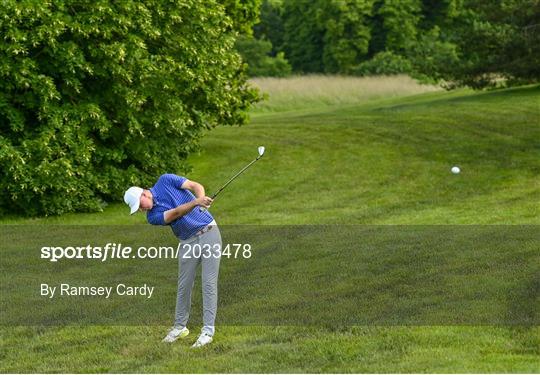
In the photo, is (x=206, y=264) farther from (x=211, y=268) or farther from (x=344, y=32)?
(x=344, y=32)

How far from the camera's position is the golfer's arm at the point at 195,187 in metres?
11.1

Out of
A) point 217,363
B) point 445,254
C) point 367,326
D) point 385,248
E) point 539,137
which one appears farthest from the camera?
point 539,137

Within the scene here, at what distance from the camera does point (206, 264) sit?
1144cm

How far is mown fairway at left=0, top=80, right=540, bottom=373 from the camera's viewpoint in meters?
11.1

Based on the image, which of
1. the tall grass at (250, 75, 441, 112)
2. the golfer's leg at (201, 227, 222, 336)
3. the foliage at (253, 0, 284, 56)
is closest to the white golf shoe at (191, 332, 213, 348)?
the golfer's leg at (201, 227, 222, 336)

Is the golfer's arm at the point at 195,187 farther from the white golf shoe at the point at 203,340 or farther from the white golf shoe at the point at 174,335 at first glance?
the white golf shoe at the point at 174,335

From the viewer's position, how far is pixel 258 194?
1096 inches

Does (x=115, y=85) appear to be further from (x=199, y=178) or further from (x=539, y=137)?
(x=539, y=137)

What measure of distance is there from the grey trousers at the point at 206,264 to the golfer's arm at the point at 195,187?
0.52 metres

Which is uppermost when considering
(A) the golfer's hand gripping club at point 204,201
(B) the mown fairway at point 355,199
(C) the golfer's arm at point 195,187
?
(C) the golfer's arm at point 195,187

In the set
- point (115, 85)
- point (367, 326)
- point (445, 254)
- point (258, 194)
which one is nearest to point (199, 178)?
point (258, 194)

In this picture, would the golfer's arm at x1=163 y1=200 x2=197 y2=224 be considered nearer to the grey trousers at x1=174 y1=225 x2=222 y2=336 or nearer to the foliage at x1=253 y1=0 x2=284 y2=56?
the grey trousers at x1=174 y1=225 x2=222 y2=336

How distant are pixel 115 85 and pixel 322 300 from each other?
13939 mm

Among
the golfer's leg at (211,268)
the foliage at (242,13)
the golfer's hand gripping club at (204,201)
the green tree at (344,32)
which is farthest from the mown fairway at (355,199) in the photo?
the green tree at (344,32)
